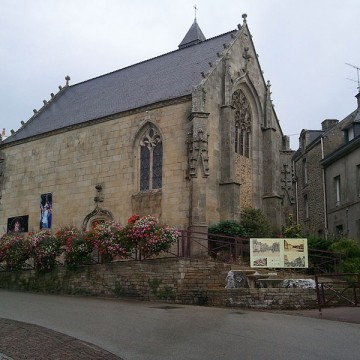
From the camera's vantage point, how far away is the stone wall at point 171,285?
45.3 ft

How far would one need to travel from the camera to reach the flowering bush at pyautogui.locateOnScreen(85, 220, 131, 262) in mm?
17172

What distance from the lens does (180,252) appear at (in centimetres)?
1888

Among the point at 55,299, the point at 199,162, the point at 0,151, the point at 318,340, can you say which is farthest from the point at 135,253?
the point at 0,151

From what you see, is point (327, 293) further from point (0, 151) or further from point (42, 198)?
point (0, 151)

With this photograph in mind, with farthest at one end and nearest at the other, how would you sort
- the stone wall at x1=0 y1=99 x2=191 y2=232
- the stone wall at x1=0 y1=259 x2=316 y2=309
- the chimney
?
the chimney < the stone wall at x1=0 y1=99 x2=191 y2=232 < the stone wall at x1=0 y1=259 x2=316 y2=309

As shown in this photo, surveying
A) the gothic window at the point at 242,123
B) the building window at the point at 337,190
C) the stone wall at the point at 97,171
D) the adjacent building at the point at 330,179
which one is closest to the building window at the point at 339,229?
the adjacent building at the point at 330,179

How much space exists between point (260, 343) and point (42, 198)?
63.2ft

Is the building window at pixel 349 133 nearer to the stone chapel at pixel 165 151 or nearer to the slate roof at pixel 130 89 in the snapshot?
the stone chapel at pixel 165 151

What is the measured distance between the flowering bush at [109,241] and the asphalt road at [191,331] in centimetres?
296

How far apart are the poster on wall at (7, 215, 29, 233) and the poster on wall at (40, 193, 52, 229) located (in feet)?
3.76

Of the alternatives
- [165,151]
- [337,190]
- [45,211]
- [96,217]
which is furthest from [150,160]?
[337,190]

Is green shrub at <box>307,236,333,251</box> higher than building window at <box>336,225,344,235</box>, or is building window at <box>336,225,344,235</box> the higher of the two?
building window at <box>336,225,344,235</box>

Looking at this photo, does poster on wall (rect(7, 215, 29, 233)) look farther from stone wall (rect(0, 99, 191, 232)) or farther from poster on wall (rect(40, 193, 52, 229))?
poster on wall (rect(40, 193, 52, 229))

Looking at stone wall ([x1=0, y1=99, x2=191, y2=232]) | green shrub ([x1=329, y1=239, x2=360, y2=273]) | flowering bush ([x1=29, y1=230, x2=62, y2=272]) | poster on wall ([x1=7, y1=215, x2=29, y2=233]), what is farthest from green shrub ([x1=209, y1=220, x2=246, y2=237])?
poster on wall ([x1=7, y1=215, x2=29, y2=233])
